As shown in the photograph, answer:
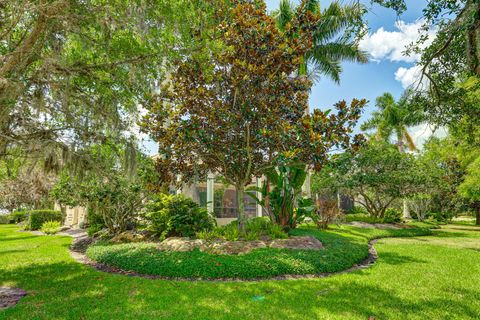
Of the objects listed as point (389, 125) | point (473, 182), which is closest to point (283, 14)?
point (473, 182)

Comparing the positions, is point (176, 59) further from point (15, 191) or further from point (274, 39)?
point (15, 191)

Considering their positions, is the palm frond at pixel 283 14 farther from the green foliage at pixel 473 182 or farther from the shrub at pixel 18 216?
the shrub at pixel 18 216

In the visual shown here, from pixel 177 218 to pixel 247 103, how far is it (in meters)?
4.84

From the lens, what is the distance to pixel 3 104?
18.4ft

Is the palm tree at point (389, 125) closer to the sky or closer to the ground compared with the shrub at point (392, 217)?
closer to the sky

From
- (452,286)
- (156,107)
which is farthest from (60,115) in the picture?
(452,286)

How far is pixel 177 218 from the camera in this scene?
9.86 metres

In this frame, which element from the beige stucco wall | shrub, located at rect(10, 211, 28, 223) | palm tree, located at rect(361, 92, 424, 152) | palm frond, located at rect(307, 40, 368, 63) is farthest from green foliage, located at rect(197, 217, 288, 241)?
shrub, located at rect(10, 211, 28, 223)

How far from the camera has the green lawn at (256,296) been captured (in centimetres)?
411

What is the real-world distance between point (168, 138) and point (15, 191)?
2918cm

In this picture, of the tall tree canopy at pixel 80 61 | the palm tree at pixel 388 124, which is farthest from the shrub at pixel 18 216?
the palm tree at pixel 388 124

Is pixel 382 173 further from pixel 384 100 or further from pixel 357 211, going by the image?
pixel 384 100

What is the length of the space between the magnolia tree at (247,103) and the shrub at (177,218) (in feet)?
7.57

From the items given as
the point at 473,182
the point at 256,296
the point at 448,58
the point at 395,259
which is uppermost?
the point at 448,58
